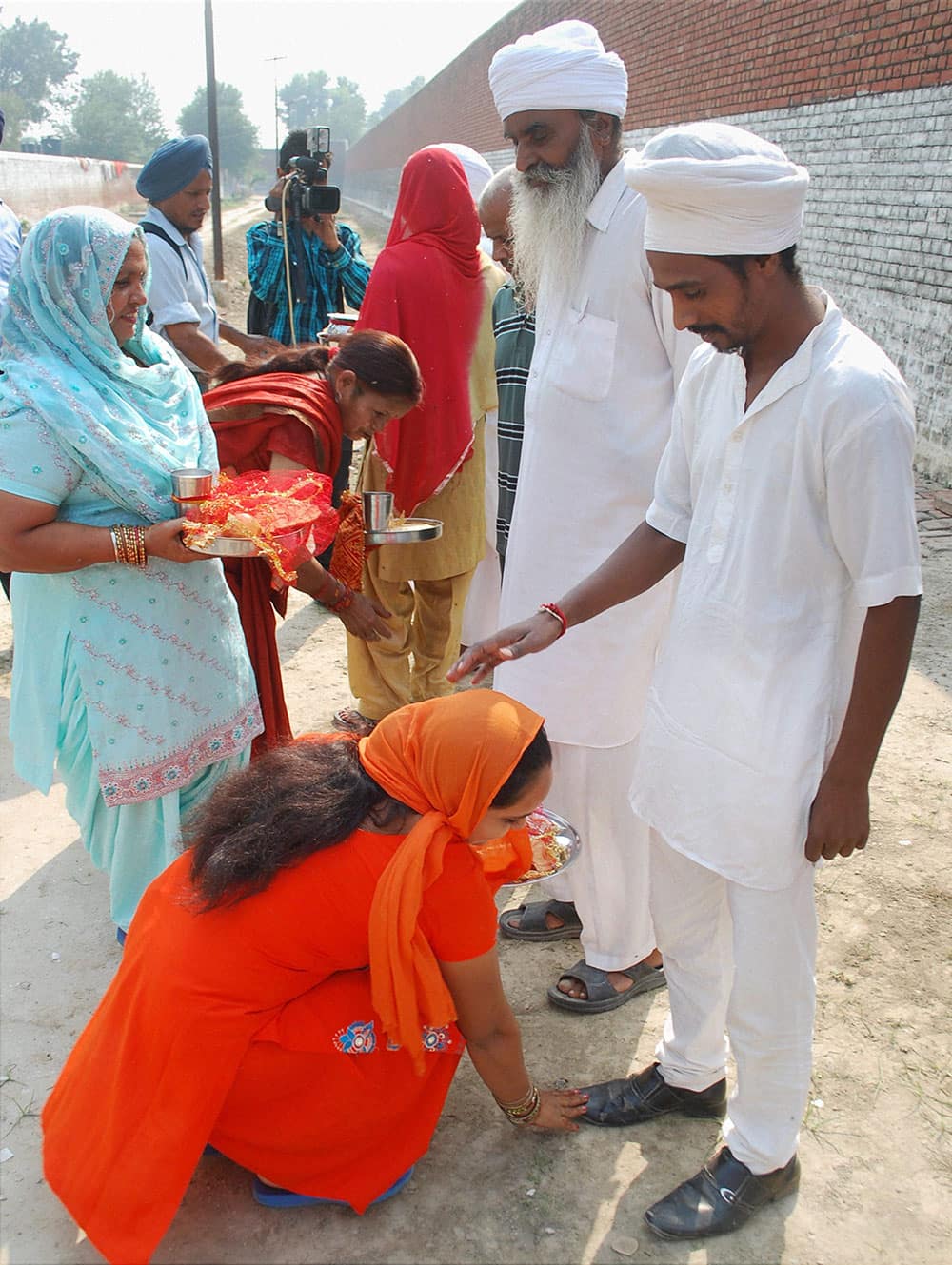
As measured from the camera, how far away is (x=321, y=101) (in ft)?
458

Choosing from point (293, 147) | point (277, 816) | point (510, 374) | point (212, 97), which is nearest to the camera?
point (277, 816)

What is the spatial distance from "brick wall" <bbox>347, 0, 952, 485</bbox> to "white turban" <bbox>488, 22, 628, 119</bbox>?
5.42 m

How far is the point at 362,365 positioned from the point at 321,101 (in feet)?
508

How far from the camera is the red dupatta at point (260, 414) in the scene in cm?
291

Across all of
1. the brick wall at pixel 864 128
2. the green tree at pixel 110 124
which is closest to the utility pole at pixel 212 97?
the brick wall at pixel 864 128

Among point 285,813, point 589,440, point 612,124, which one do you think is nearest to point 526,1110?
point 285,813

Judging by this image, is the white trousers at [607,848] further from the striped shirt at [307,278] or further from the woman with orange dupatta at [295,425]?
the striped shirt at [307,278]

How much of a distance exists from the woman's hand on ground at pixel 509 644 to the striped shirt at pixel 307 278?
13.5 feet

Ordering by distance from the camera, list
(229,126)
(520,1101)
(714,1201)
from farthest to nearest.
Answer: (229,126)
(520,1101)
(714,1201)

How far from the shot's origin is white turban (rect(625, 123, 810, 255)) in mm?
1605

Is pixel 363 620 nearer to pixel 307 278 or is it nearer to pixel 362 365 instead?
pixel 362 365

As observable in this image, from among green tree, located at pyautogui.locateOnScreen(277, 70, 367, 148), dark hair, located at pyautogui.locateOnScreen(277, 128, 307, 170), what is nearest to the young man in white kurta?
dark hair, located at pyautogui.locateOnScreen(277, 128, 307, 170)

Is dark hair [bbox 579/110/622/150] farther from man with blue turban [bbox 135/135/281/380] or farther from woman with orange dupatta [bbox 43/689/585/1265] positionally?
man with blue turban [bbox 135/135/281/380]

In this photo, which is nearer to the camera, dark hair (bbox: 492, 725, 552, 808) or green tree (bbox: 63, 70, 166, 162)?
dark hair (bbox: 492, 725, 552, 808)
